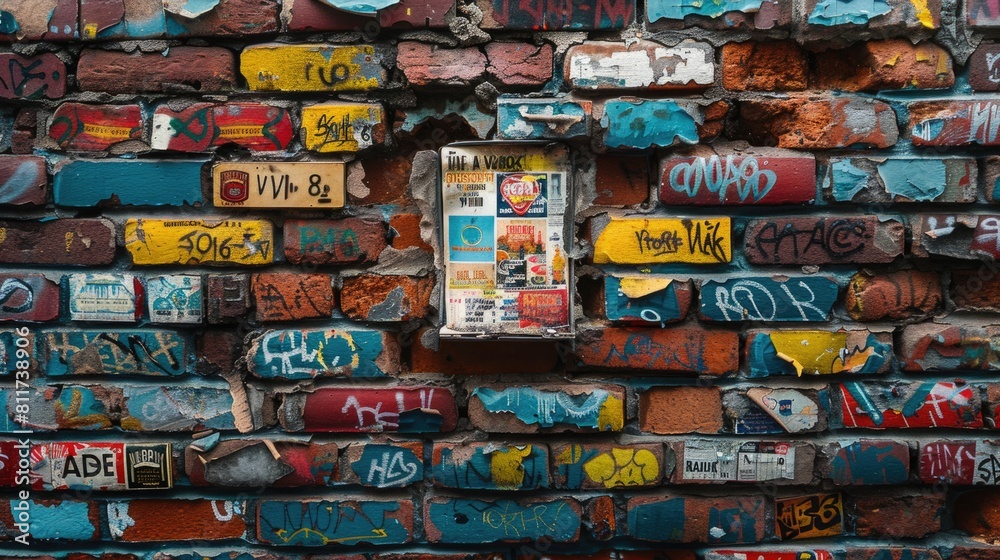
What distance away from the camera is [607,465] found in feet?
4.32

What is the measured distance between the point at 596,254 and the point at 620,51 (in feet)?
1.29

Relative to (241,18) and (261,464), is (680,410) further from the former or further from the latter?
(241,18)

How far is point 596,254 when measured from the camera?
1.30 meters

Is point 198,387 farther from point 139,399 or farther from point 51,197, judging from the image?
point 51,197

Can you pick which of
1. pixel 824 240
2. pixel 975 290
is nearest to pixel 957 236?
pixel 975 290

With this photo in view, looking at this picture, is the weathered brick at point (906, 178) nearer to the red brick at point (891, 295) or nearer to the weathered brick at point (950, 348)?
the red brick at point (891, 295)

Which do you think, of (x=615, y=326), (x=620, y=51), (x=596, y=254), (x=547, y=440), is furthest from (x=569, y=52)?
(x=547, y=440)

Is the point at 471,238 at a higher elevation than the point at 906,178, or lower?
lower

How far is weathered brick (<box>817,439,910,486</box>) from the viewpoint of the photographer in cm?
129

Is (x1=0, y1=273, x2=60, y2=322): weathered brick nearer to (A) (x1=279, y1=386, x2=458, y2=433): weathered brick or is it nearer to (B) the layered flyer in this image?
(A) (x1=279, y1=386, x2=458, y2=433): weathered brick

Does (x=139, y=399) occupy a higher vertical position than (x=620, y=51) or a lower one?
lower

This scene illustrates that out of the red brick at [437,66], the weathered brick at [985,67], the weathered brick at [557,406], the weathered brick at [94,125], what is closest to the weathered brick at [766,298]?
the weathered brick at [557,406]

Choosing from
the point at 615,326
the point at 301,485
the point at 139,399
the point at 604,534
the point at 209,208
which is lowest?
the point at 604,534

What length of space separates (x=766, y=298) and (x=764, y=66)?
45 centimetres
